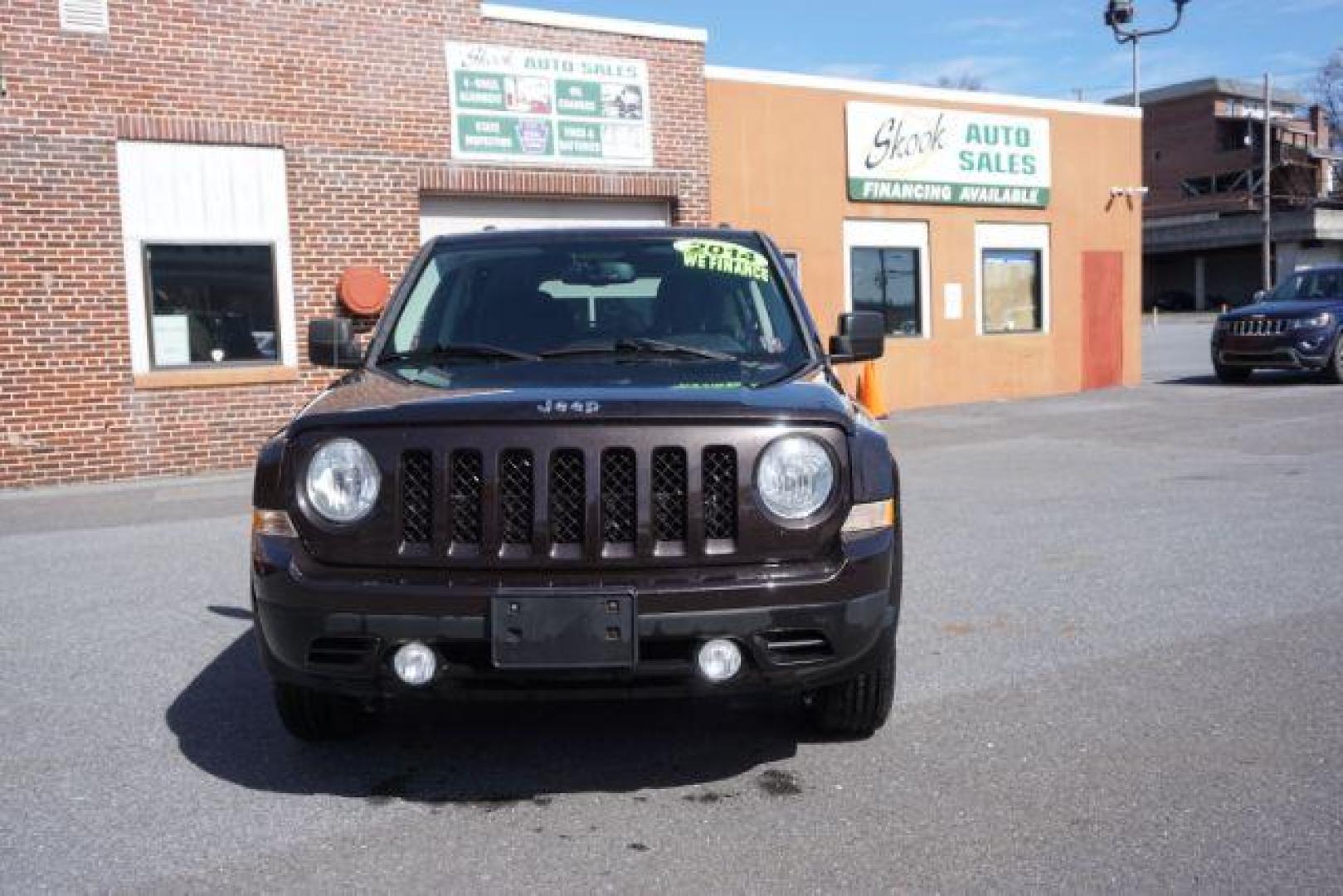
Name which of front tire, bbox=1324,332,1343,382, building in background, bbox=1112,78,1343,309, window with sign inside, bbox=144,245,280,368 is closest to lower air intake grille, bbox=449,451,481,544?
window with sign inside, bbox=144,245,280,368

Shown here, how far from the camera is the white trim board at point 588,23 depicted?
13.5 m

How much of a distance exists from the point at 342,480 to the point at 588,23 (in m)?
11.5

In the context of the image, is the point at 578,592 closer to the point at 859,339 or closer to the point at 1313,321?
the point at 859,339

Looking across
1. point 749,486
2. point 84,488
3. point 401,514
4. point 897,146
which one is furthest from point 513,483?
point 897,146

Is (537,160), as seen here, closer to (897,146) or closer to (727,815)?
(897,146)

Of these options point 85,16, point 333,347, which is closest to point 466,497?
point 333,347

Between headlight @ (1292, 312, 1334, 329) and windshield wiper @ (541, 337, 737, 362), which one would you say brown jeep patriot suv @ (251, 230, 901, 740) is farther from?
headlight @ (1292, 312, 1334, 329)

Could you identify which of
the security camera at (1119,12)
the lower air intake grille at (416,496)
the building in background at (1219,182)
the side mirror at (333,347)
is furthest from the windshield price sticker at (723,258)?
the building in background at (1219,182)

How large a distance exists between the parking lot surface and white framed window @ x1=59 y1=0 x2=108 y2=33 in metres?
6.55

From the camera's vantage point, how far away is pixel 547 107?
13.8 meters

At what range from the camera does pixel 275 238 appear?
12.5 meters

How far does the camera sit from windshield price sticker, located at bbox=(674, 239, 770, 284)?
4.91m

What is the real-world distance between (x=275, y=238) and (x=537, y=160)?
2.99m

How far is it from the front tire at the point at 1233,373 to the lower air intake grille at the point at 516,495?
18000 mm
